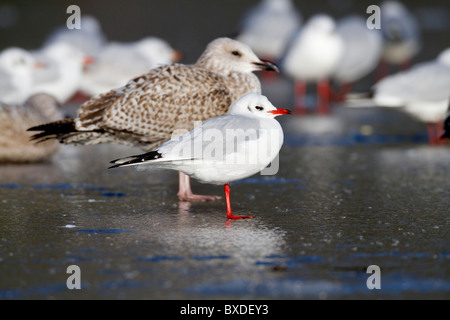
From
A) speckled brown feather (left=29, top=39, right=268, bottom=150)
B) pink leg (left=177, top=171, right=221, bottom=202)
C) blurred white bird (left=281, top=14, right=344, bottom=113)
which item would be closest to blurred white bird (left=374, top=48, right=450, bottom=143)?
blurred white bird (left=281, top=14, right=344, bottom=113)

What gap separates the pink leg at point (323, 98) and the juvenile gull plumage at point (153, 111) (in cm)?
615

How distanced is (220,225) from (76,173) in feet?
9.11

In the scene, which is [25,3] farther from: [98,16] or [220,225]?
[220,225]

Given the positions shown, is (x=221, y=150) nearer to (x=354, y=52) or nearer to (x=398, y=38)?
(x=354, y=52)

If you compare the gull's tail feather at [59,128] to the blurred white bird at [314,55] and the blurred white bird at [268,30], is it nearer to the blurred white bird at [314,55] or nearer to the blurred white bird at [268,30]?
the blurred white bird at [314,55]

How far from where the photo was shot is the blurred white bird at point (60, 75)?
42.2 feet

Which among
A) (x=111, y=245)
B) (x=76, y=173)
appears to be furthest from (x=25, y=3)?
(x=111, y=245)

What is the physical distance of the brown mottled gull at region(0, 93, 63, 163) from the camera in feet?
28.2

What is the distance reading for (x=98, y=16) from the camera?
2233cm

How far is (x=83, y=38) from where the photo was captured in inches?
642

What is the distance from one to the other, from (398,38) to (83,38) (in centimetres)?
593

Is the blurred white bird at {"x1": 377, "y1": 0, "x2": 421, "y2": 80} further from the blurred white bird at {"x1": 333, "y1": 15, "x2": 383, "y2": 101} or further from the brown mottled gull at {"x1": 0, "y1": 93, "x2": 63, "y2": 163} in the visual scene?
the brown mottled gull at {"x1": 0, "y1": 93, "x2": 63, "y2": 163}

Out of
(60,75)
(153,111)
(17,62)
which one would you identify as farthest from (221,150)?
(60,75)
